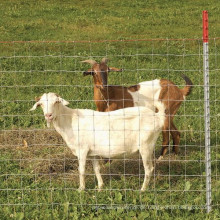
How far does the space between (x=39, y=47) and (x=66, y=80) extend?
417cm

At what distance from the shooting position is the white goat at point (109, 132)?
732 cm

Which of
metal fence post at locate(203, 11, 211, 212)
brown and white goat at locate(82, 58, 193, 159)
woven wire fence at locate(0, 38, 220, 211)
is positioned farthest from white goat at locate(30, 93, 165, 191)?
brown and white goat at locate(82, 58, 193, 159)

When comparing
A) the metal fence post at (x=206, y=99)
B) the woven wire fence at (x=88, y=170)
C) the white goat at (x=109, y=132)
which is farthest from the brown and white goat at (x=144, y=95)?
the metal fence post at (x=206, y=99)

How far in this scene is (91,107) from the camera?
35.2ft

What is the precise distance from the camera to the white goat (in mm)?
7320

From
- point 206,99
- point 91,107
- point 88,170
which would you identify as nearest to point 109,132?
point 88,170

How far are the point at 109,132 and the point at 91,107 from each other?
11.3ft

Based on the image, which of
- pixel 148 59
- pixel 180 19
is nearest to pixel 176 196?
pixel 148 59

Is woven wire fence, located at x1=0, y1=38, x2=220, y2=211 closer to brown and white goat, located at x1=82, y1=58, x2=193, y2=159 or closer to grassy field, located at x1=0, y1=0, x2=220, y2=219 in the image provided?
grassy field, located at x1=0, y1=0, x2=220, y2=219

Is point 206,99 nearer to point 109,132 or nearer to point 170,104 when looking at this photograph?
point 109,132

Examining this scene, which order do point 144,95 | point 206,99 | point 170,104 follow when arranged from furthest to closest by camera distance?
point 144,95, point 170,104, point 206,99

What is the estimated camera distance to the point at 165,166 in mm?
8352

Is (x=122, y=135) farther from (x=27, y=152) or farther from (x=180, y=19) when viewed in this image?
(x=180, y=19)

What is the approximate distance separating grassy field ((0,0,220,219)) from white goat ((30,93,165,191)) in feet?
0.72
